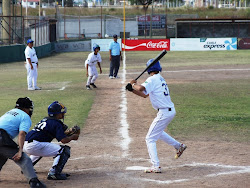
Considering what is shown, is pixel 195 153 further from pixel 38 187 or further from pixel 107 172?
pixel 38 187

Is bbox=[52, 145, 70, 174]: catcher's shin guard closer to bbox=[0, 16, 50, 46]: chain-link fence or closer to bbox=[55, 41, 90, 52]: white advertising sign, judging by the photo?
bbox=[0, 16, 50, 46]: chain-link fence

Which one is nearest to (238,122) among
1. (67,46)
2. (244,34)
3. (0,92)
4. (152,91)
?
(152,91)

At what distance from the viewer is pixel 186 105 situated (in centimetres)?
1684

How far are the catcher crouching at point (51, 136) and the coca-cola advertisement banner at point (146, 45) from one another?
130ft

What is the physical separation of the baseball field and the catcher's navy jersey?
75cm

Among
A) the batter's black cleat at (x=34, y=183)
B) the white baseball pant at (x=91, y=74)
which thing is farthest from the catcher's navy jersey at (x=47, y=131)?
the white baseball pant at (x=91, y=74)

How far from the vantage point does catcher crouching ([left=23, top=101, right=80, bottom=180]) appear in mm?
8461

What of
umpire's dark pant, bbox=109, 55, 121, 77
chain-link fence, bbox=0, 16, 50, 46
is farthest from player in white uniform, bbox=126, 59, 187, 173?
chain-link fence, bbox=0, 16, 50, 46

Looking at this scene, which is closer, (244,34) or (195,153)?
(195,153)

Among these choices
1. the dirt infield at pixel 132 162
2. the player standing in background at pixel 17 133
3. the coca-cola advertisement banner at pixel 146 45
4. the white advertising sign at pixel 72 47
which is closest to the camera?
the player standing in background at pixel 17 133

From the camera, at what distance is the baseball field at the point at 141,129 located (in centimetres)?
869

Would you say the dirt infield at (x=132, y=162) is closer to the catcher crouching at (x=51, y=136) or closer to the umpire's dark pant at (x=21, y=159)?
the catcher crouching at (x=51, y=136)

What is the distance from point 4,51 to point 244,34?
32.3 meters

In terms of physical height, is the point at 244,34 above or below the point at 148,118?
above
